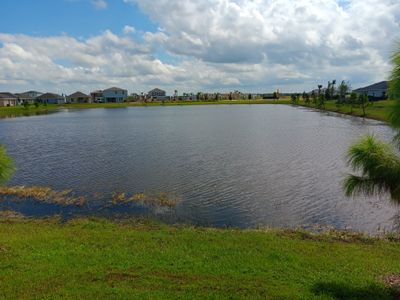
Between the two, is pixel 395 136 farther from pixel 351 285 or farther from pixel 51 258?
pixel 51 258

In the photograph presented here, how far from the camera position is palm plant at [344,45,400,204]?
8.12 metres

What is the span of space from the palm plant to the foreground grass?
9.06ft

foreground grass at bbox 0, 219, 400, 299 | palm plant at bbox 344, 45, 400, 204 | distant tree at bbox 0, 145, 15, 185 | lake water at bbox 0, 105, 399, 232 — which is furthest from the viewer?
lake water at bbox 0, 105, 399, 232

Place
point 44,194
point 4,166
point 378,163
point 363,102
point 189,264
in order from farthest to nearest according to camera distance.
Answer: point 363,102
point 44,194
point 189,264
point 4,166
point 378,163

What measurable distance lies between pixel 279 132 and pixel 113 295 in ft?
186

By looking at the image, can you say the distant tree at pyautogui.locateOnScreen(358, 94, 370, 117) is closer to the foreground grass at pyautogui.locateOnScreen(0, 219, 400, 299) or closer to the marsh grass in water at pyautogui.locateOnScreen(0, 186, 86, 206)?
the marsh grass in water at pyautogui.locateOnScreen(0, 186, 86, 206)

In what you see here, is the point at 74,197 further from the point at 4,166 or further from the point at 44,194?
the point at 4,166

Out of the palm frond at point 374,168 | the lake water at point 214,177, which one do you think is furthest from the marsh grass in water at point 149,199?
the palm frond at point 374,168

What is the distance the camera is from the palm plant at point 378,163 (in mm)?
8125

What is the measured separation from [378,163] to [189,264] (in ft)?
20.2

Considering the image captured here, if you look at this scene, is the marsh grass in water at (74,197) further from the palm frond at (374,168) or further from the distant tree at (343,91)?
the distant tree at (343,91)

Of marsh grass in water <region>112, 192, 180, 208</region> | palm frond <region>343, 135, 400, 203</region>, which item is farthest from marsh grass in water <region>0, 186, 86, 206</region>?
palm frond <region>343, 135, 400, 203</region>

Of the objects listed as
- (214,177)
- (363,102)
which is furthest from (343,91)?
(214,177)

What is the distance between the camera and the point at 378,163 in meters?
8.57
